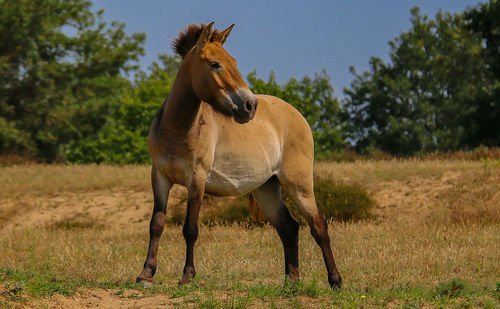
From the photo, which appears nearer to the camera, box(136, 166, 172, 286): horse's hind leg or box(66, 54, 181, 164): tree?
box(136, 166, 172, 286): horse's hind leg

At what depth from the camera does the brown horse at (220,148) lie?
618 cm

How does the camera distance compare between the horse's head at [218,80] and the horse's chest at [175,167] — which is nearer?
the horse's head at [218,80]

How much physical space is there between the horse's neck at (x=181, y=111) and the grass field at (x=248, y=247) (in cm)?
175

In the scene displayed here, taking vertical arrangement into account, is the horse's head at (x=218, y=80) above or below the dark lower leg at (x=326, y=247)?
above

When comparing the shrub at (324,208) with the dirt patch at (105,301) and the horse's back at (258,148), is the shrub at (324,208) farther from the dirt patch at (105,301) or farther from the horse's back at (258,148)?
the dirt patch at (105,301)

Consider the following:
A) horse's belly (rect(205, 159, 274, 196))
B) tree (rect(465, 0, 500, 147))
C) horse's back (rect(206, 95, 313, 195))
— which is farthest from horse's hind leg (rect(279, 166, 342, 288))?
tree (rect(465, 0, 500, 147))

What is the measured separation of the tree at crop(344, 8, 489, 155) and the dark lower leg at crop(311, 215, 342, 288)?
116 ft

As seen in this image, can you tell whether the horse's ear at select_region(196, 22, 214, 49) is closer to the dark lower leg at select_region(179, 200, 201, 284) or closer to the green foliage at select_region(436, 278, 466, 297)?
the dark lower leg at select_region(179, 200, 201, 284)

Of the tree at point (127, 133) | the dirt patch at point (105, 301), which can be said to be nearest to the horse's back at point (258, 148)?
the dirt patch at point (105, 301)

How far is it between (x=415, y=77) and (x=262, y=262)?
40.1 metres

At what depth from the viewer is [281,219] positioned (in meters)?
7.63

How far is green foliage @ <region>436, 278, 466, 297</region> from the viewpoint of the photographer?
6.15 metres

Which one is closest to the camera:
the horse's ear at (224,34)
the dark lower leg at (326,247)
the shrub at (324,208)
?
the horse's ear at (224,34)

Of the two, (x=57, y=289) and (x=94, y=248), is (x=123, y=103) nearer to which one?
(x=94, y=248)
